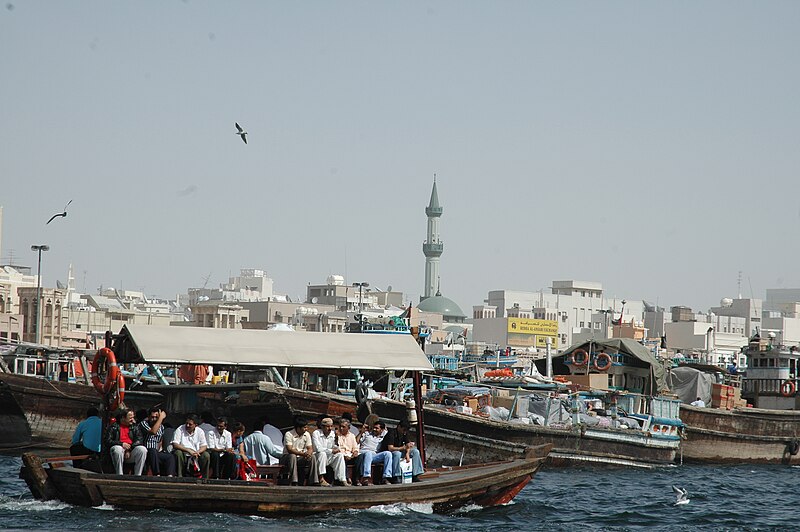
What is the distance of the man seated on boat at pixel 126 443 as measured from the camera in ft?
62.4

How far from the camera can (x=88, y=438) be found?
783 inches

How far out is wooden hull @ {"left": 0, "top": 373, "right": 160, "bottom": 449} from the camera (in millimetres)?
34125

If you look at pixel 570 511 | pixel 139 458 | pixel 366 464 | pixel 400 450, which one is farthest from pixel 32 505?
pixel 570 511

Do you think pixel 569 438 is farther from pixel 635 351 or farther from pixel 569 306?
pixel 569 306

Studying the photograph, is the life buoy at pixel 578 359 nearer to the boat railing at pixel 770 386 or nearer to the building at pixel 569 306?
the boat railing at pixel 770 386

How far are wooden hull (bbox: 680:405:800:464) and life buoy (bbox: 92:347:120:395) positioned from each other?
24609 millimetres

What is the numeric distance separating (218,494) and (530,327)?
99.5 m

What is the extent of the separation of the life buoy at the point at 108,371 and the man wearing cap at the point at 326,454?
330 centimetres

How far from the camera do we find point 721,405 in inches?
1861

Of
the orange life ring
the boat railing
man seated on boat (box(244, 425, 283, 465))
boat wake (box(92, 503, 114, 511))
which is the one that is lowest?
boat wake (box(92, 503, 114, 511))

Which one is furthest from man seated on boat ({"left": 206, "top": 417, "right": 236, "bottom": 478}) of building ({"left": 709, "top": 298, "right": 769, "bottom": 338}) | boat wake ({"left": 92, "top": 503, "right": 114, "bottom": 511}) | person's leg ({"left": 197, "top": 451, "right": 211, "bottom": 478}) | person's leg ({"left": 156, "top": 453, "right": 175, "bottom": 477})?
building ({"left": 709, "top": 298, "right": 769, "bottom": 338})

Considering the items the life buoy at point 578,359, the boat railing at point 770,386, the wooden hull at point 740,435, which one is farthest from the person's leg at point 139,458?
the boat railing at point 770,386

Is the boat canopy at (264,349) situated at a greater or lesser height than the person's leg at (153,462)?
greater

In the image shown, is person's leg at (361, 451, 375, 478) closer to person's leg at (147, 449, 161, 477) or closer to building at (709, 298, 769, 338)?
person's leg at (147, 449, 161, 477)
